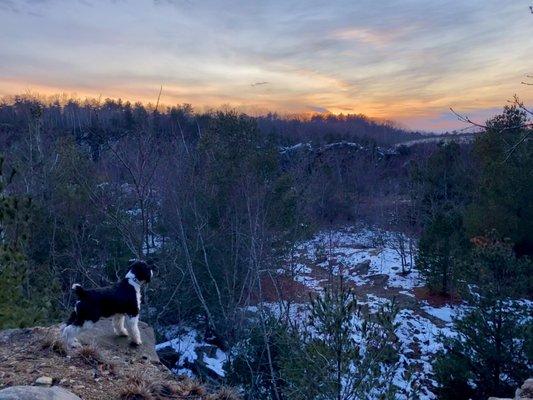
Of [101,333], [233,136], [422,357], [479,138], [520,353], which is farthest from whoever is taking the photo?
[233,136]

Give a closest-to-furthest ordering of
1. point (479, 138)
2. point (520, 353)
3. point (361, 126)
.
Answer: point (520, 353) < point (479, 138) < point (361, 126)

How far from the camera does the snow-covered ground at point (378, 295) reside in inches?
515

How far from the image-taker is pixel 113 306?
6191mm

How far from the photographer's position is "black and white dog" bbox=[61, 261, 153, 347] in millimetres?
5840

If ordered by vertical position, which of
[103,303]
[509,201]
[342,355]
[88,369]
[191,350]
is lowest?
[191,350]

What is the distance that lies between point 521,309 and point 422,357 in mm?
4778

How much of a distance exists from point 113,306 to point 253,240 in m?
4.47

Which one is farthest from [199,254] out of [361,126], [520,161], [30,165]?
[361,126]

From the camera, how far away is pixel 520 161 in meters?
18.2

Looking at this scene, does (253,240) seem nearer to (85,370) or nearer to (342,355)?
(342,355)

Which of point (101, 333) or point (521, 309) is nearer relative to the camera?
point (101, 333)

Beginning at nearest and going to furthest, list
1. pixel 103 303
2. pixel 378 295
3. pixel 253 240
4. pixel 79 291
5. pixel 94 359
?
pixel 94 359, pixel 79 291, pixel 103 303, pixel 253 240, pixel 378 295

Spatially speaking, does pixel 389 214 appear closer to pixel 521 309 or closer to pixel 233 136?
pixel 233 136

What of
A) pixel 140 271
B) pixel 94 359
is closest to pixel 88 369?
pixel 94 359
